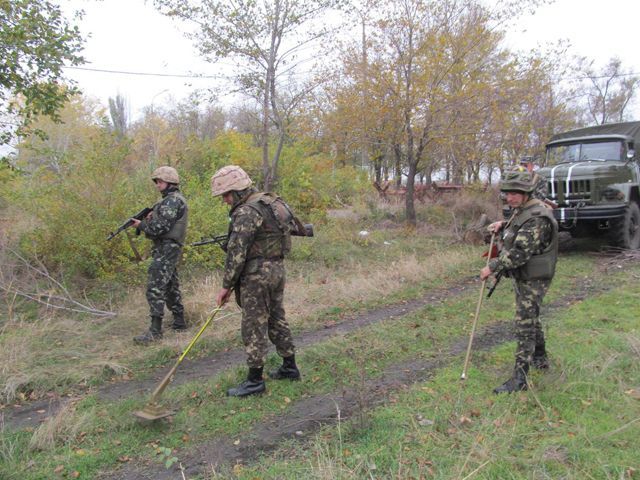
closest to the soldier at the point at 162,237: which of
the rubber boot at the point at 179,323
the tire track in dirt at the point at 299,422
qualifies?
the rubber boot at the point at 179,323

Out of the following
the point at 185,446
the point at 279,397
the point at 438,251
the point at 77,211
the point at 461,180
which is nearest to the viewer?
the point at 185,446

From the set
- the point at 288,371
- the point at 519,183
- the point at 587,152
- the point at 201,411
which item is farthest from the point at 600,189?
the point at 201,411

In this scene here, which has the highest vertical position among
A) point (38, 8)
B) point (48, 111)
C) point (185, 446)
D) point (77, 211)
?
point (38, 8)

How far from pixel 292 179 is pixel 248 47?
3.99m

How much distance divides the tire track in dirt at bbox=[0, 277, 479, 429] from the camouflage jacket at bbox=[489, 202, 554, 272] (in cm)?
250

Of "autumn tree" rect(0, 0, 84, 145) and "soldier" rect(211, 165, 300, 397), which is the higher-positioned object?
"autumn tree" rect(0, 0, 84, 145)

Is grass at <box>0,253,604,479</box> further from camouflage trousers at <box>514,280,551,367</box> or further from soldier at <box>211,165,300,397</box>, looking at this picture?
camouflage trousers at <box>514,280,551,367</box>

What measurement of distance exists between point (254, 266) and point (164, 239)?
7.23 feet

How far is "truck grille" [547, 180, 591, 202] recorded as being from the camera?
33.0ft

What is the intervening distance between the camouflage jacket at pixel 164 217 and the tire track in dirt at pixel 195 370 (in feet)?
5.24

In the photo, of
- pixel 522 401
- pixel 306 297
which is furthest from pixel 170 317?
pixel 522 401

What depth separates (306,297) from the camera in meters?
7.59

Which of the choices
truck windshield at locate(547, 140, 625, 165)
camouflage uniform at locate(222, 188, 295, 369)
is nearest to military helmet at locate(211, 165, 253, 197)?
camouflage uniform at locate(222, 188, 295, 369)

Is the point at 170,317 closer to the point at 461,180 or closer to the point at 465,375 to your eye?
the point at 465,375
